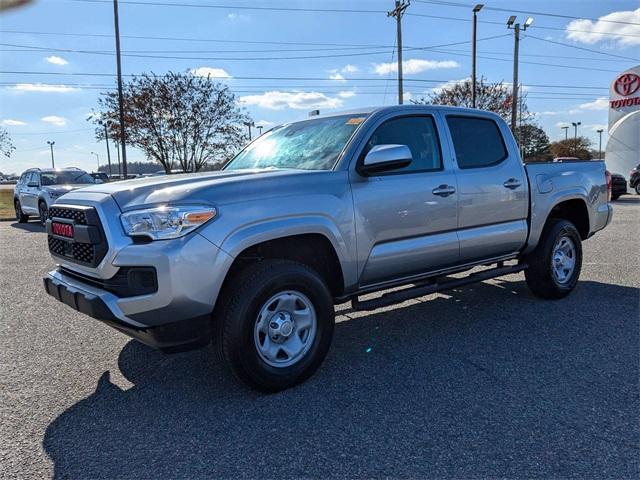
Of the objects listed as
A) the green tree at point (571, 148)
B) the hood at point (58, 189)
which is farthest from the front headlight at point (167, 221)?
the green tree at point (571, 148)

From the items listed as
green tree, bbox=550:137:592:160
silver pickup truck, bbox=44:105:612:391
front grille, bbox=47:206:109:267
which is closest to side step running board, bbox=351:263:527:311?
silver pickup truck, bbox=44:105:612:391

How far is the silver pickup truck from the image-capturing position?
10.2ft

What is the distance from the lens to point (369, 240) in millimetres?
3898

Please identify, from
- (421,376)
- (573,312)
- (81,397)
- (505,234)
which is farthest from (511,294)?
(81,397)

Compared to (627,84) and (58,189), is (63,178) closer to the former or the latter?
(58,189)

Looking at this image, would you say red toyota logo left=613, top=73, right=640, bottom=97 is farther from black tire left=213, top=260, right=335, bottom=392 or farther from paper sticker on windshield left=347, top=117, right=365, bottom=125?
black tire left=213, top=260, right=335, bottom=392

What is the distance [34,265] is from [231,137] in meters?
17.5

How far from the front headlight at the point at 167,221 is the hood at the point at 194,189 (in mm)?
60

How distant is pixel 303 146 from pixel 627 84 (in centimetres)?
3482

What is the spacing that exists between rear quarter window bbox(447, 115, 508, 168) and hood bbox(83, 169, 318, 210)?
1847 millimetres

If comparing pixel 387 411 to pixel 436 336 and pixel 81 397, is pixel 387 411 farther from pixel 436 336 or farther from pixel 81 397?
pixel 81 397

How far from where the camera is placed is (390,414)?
3117mm

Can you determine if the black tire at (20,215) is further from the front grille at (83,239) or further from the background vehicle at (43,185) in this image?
the front grille at (83,239)

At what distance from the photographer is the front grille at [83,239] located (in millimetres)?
3229
